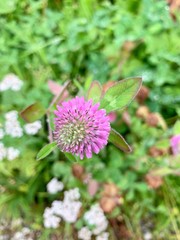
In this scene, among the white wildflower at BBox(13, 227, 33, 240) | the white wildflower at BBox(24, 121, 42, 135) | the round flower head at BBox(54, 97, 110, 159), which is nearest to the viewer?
the round flower head at BBox(54, 97, 110, 159)

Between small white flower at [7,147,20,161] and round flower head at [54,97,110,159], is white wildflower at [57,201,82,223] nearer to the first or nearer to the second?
small white flower at [7,147,20,161]

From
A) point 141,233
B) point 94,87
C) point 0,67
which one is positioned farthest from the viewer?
point 141,233

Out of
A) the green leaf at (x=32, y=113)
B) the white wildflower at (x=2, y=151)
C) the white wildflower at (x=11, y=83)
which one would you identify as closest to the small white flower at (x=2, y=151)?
the white wildflower at (x=2, y=151)

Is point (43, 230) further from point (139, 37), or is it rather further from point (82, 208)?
point (139, 37)

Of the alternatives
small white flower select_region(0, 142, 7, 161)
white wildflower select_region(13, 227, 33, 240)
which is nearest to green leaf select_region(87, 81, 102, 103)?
small white flower select_region(0, 142, 7, 161)

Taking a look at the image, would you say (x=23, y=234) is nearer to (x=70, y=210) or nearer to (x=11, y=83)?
(x=70, y=210)

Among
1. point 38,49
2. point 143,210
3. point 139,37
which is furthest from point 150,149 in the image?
point 38,49

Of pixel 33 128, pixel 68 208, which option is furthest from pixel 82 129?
pixel 68 208
